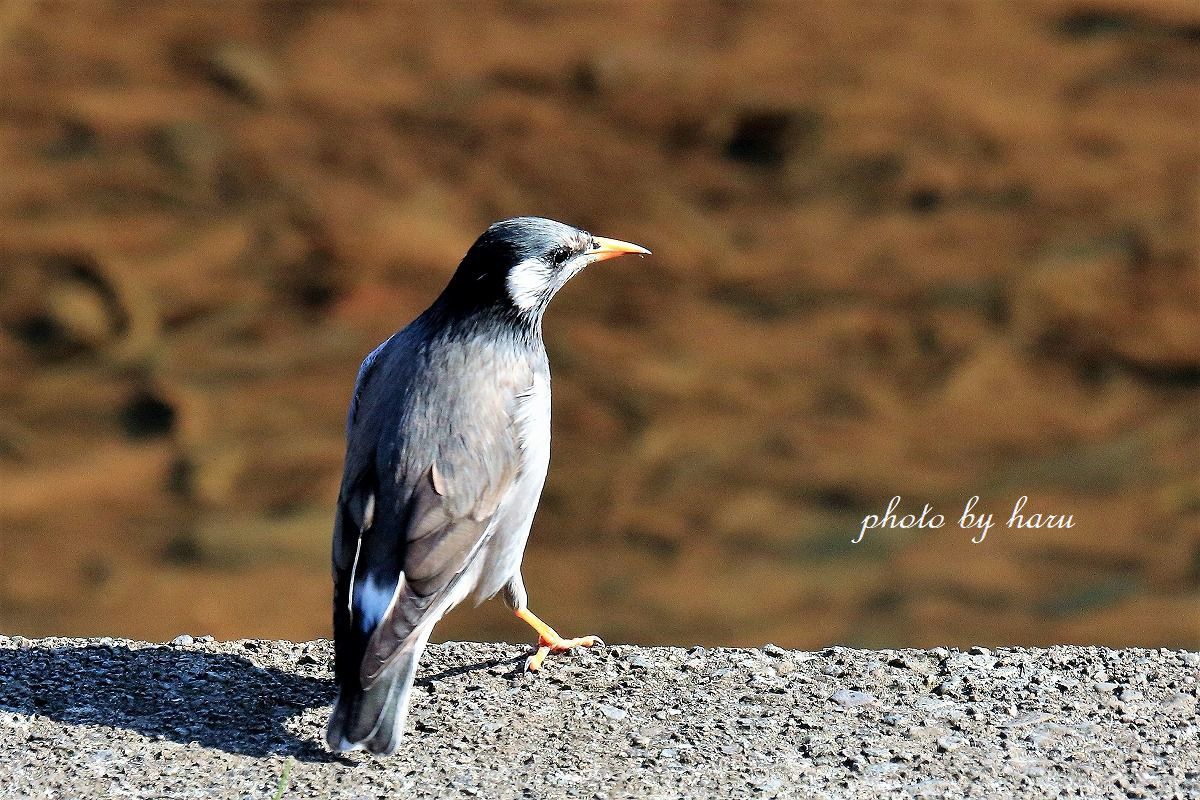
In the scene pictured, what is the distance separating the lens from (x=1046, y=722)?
12.7 feet

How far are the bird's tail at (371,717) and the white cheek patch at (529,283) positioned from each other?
1.27m

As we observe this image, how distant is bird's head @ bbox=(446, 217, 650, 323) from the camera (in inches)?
176

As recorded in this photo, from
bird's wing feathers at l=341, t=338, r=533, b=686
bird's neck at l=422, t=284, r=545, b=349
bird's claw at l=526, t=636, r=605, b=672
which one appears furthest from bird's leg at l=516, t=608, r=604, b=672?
bird's neck at l=422, t=284, r=545, b=349

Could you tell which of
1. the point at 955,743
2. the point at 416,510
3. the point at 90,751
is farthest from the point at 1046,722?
the point at 90,751

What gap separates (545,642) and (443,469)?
2.22 ft

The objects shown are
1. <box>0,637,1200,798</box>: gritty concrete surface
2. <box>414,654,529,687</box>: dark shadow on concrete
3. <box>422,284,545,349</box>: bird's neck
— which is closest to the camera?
<box>0,637,1200,798</box>: gritty concrete surface

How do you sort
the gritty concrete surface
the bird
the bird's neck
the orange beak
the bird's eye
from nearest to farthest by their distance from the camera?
the gritty concrete surface, the bird, the bird's neck, the bird's eye, the orange beak

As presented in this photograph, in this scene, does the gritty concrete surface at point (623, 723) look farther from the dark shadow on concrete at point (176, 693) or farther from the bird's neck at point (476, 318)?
the bird's neck at point (476, 318)

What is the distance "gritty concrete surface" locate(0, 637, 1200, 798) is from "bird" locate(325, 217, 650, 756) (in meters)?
0.19

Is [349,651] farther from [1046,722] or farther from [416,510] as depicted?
[1046,722]

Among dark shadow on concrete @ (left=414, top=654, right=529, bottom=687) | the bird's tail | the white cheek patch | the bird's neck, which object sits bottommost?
dark shadow on concrete @ (left=414, top=654, right=529, bottom=687)

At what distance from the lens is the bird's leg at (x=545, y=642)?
14.0 ft

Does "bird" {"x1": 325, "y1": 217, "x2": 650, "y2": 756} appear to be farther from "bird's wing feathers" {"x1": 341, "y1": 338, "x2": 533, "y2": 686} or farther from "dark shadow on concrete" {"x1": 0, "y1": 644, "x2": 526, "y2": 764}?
"dark shadow on concrete" {"x1": 0, "y1": 644, "x2": 526, "y2": 764}

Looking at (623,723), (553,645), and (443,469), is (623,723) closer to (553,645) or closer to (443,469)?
(553,645)
